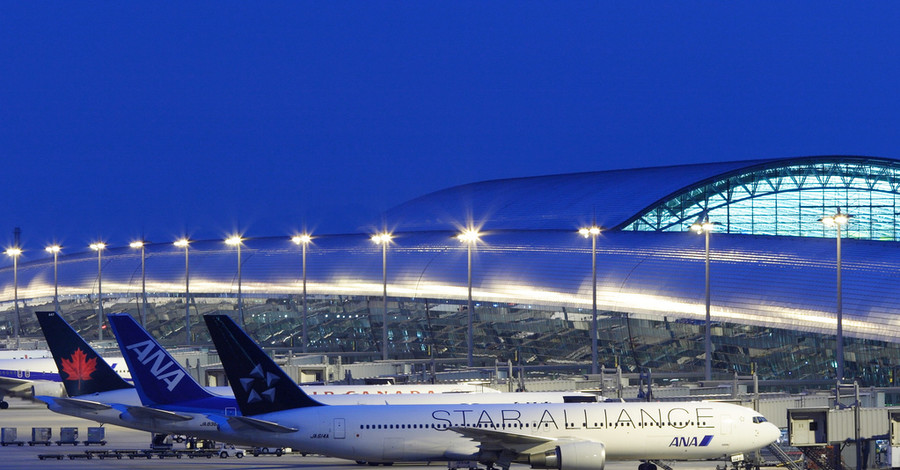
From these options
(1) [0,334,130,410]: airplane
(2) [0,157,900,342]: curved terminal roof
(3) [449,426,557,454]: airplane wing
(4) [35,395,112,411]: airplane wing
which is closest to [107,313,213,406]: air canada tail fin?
(4) [35,395,112,411]: airplane wing

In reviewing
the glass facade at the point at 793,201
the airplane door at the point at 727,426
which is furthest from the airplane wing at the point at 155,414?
the glass facade at the point at 793,201

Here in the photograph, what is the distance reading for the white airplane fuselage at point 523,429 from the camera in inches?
1731

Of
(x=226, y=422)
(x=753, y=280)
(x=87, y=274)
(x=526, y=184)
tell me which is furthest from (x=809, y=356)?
(x=87, y=274)

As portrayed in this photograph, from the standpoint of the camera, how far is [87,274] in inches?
5753

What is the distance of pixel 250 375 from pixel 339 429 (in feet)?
11.1

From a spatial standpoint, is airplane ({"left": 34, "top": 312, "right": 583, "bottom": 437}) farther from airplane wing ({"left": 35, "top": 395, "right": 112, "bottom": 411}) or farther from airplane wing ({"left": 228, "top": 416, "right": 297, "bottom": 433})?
airplane wing ({"left": 228, "top": 416, "right": 297, "bottom": 433})

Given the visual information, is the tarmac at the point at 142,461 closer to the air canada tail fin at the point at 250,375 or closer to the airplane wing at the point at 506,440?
the airplane wing at the point at 506,440

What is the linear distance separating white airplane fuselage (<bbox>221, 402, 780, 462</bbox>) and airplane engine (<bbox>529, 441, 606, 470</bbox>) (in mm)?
740

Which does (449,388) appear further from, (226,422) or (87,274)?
(87,274)

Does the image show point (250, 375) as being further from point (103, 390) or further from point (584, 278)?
point (584, 278)

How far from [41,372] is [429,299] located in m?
33.8

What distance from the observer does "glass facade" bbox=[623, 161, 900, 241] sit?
10669 centimetres

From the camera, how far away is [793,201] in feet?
353

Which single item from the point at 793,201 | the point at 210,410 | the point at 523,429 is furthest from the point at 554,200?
the point at 523,429
